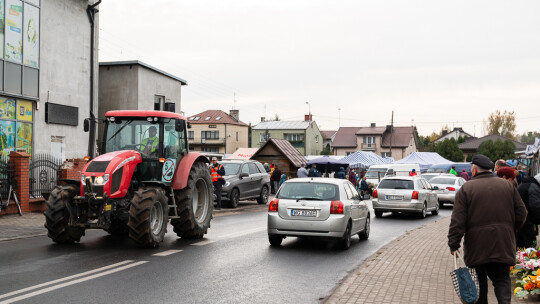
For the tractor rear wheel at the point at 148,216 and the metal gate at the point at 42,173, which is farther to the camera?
the metal gate at the point at 42,173

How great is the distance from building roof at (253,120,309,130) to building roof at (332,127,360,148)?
6.42 meters

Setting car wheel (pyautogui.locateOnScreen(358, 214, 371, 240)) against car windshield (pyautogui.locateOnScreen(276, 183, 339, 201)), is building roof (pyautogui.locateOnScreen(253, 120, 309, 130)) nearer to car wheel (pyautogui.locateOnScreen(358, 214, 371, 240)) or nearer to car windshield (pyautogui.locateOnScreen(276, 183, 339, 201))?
car wheel (pyautogui.locateOnScreen(358, 214, 371, 240))

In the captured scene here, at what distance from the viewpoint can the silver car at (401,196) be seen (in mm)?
20484

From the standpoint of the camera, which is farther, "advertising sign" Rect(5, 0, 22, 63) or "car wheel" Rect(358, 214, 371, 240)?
"advertising sign" Rect(5, 0, 22, 63)

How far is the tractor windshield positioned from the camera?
1221 cm

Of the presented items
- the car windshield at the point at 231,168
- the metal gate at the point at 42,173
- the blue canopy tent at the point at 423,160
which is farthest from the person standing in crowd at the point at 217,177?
the blue canopy tent at the point at 423,160

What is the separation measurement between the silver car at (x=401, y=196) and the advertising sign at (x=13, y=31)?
555 inches

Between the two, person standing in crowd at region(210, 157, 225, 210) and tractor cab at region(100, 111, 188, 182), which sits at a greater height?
tractor cab at region(100, 111, 188, 182)

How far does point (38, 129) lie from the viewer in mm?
21844

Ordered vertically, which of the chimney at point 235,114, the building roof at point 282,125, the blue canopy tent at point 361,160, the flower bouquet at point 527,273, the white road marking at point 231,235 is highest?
the chimney at point 235,114

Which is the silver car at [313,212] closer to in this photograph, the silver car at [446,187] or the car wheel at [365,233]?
the car wheel at [365,233]

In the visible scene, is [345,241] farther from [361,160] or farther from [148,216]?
[361,160]

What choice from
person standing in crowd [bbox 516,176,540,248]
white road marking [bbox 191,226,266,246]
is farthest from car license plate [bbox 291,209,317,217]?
person standing in crowd [bbox 516,176,540,248]

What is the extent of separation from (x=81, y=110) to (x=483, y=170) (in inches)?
849
